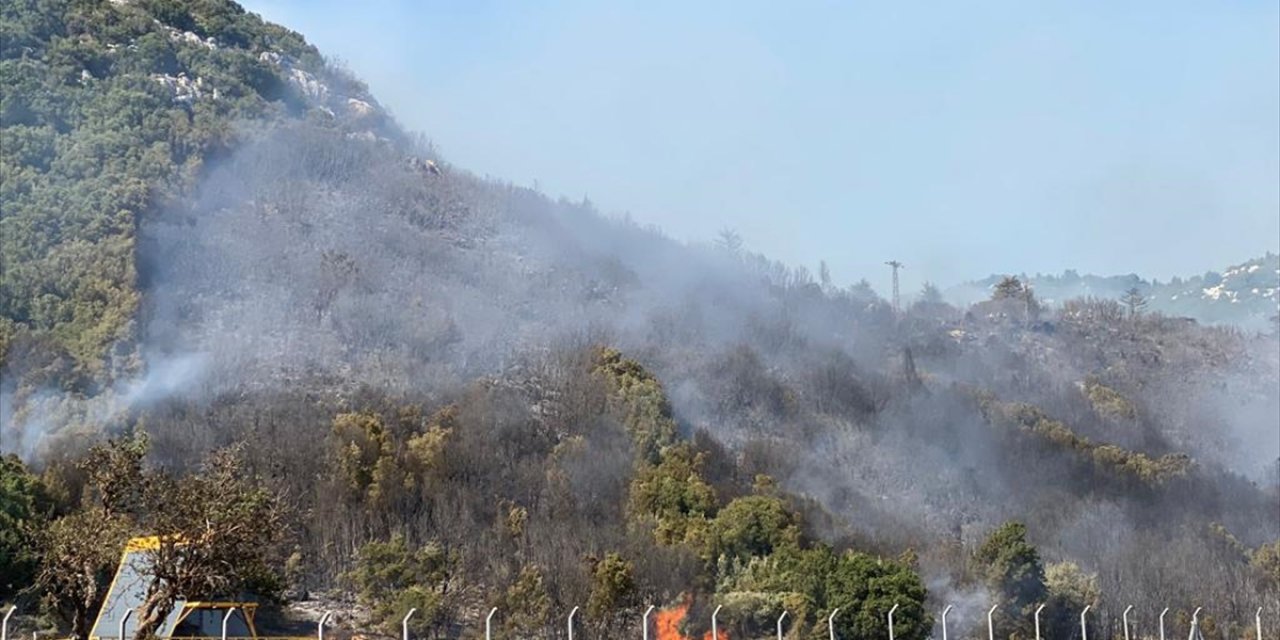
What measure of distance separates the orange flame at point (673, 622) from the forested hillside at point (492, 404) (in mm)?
182

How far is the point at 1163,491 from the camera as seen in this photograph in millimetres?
93375

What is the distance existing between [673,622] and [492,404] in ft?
86.0

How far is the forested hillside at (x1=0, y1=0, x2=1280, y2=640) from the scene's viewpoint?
53969mm

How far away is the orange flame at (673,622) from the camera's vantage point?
53344 millimetres

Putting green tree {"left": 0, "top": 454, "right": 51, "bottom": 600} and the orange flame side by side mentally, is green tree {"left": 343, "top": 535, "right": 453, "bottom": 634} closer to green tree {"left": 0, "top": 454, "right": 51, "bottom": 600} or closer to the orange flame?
the orange flame

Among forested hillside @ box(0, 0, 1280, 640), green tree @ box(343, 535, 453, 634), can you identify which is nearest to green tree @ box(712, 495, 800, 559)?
forested hillside @ box(0, 0, 1280, 640)

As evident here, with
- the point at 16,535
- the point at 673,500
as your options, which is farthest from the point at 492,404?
the point at 16,535

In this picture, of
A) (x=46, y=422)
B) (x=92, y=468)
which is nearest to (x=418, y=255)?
(x=46, y=422)

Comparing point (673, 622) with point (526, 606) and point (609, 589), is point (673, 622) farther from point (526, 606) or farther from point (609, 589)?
point (526, 606)

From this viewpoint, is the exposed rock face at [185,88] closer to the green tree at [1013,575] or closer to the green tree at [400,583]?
the green tree at [400,583]

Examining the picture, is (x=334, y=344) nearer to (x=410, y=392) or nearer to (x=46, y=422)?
(x=410, y=392)

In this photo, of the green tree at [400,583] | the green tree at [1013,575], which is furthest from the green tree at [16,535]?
the green tree at [1013,575]

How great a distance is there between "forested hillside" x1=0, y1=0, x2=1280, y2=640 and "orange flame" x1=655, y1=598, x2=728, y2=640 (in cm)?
18

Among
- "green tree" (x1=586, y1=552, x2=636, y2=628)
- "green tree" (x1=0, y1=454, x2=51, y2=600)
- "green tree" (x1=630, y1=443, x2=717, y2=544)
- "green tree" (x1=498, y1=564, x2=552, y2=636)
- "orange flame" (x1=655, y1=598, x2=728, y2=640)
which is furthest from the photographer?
"green tree" (x1=630, y1=443, x2=717, y2=544)
